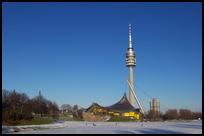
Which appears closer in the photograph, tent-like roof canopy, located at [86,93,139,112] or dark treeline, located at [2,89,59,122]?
dark treeline, located at [2,89,59,122]

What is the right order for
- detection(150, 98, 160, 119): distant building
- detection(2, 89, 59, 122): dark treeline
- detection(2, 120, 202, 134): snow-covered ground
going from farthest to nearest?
1. detection(150, 98, 160, 119): distant building
2. detection(2, 89, 59, 122): dark treeline
3. detection(2, 120, 202, 134): snow-covered ground

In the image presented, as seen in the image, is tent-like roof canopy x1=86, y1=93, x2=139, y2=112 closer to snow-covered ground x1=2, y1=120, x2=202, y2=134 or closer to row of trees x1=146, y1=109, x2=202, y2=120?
row of trees x1=146, y1=109, x2=202, y2=120

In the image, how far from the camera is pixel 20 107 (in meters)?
48.6

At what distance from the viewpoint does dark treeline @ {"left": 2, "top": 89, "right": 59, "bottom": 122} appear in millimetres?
34469

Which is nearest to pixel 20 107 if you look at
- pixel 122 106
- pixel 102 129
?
pixel 102 129

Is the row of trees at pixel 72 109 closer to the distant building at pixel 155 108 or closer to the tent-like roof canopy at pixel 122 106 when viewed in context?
the tent-like roof canopy at pixel 122 106

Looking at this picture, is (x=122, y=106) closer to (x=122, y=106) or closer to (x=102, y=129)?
(x=122, y=106)

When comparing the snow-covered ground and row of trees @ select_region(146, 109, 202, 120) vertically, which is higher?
the snow-covered ground

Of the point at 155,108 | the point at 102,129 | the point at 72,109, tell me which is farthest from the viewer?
the point at 72,109

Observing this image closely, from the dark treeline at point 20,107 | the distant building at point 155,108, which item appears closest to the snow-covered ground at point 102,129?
the dark treeline at point 20,107

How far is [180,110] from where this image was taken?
89812mm

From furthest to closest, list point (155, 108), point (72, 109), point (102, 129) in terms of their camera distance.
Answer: point (72, 109) → point (155, 108) → point (102, 129)

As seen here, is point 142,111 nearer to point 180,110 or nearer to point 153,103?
point 153,103

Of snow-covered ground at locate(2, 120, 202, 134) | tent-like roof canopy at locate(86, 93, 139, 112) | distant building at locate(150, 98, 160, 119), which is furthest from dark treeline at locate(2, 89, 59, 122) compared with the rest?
distant building at locate(150, 98, 160, 119)
